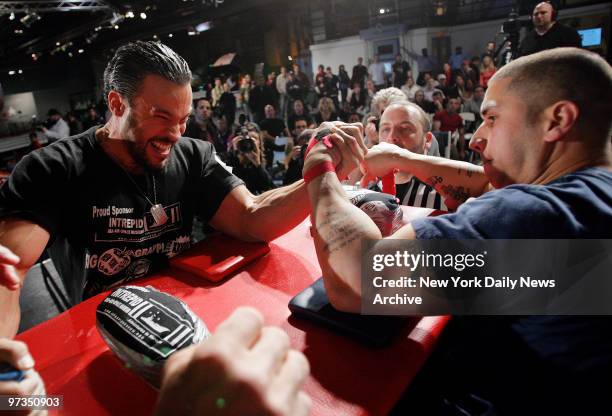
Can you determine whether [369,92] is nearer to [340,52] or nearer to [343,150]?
[340,52]

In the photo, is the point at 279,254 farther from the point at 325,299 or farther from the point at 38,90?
the point at 38,90

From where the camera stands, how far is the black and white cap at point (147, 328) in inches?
28.8

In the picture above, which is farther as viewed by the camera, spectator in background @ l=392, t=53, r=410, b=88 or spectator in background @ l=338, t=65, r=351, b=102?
spectator in background @ l=338, t=65, r=351, b=102

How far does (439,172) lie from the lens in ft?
5.90

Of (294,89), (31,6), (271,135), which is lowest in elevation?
(271,135)

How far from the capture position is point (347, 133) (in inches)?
53.6

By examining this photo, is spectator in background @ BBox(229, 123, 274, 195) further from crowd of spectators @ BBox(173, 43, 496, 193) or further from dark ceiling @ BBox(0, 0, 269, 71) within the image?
dark ceiling @ BBox(0, 0, 269, 71)

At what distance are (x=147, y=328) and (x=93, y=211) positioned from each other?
39.2 inches

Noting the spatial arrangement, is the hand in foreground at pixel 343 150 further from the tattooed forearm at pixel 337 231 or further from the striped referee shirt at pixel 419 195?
the striped referee shirt at pixel 419 195

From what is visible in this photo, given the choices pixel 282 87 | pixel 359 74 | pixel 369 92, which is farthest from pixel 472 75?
pixel 282 87

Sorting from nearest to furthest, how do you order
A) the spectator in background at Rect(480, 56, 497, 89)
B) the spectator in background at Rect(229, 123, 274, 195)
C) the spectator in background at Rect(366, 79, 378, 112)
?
the spectator in background at Rect(229, 123, 274, 195), the spectator in background at Rect(480, 56, 497, 89), the spectator in background at Rect(366, 79, 378, 112)

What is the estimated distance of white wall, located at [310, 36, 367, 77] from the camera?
1608cm

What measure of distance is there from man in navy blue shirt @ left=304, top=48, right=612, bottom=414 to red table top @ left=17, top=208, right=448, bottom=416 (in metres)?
0.14

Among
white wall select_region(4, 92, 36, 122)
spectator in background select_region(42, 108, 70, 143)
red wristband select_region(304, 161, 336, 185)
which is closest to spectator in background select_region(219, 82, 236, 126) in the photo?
spectator in background select_region(42, 108, 70, 143)
